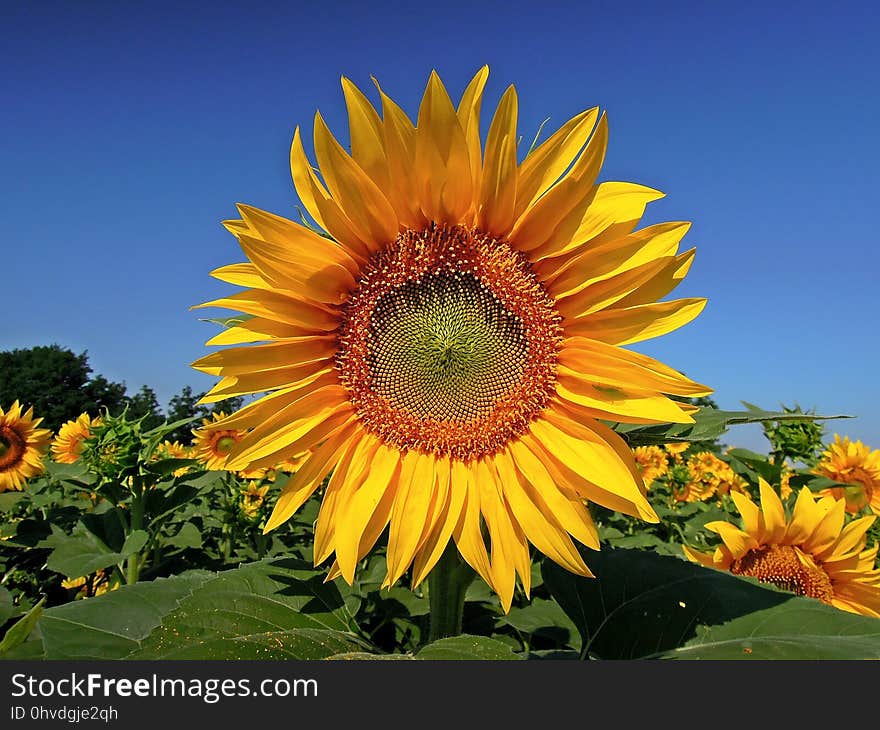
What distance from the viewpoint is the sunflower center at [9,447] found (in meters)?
6.97

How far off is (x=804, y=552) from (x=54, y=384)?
45827 millimetres

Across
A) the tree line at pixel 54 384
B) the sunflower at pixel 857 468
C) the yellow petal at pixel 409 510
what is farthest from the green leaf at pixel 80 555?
the tree line at pixel 54 384

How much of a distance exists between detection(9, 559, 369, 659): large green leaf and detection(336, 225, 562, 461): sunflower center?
571 millimetres

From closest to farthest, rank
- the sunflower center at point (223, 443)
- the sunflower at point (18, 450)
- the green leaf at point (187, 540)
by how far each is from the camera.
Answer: the green leaf at point (187, 540), the sunflower center at point (223, 443), the sunflower at point (18, 450)

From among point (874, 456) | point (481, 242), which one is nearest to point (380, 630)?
point (481, 242)

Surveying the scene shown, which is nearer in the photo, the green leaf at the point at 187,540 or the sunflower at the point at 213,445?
the green leaf at the point at 187,540

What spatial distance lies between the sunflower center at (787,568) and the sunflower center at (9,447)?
7.26 meters

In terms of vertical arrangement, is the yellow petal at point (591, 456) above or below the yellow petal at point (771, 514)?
above

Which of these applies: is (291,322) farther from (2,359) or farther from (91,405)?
(2,359)

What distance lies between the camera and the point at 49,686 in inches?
61.1

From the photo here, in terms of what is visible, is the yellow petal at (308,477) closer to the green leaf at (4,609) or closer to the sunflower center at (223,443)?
the green leaf at (4,609)

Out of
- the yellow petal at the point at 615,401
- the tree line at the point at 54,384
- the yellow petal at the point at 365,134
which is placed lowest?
the yellow petal at the point at 615,401

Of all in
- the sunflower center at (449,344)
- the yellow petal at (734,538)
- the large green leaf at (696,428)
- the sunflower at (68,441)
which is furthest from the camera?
the sunflower at (68,441)

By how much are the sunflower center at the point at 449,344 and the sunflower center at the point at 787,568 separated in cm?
184
